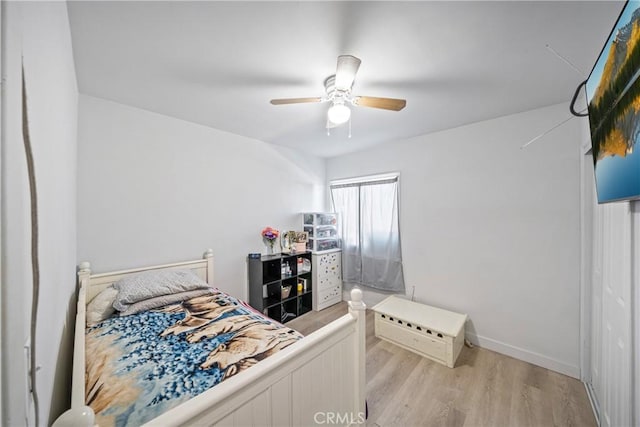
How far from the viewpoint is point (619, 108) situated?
883mm

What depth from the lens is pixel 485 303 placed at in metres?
2.47

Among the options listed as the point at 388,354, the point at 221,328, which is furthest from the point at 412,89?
the point at 388,354

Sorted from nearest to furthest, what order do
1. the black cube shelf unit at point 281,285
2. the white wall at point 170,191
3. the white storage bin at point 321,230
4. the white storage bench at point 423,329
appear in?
1. the white wall at point 170,191
2. the white storage bench at point 423,329
3. the black cube shelf unit at point 281,285
4. the white storage bin at point 321,230

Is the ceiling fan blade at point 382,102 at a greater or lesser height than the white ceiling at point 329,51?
lesser

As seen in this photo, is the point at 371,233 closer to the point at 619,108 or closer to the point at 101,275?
the point at 619,108

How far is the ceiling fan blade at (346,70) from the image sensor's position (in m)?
1.32

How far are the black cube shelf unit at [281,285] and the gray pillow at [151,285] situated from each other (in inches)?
33.1

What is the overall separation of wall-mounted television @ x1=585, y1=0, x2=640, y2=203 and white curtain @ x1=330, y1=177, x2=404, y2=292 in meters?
2.08

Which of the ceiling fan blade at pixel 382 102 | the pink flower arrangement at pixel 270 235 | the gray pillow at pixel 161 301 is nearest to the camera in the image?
the ceiling fan blade at pixel 382 102

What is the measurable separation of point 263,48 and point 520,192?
101 inches

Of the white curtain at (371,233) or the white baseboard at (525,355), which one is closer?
the white baseboard at (525,355)

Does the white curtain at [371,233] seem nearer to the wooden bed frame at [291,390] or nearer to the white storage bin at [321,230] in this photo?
the white storage bin at [321,230]

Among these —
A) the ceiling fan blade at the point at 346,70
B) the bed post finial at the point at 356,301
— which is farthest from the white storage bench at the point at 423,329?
the ceiling fan blade at the point at 346,70

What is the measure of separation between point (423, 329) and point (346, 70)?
239cm
